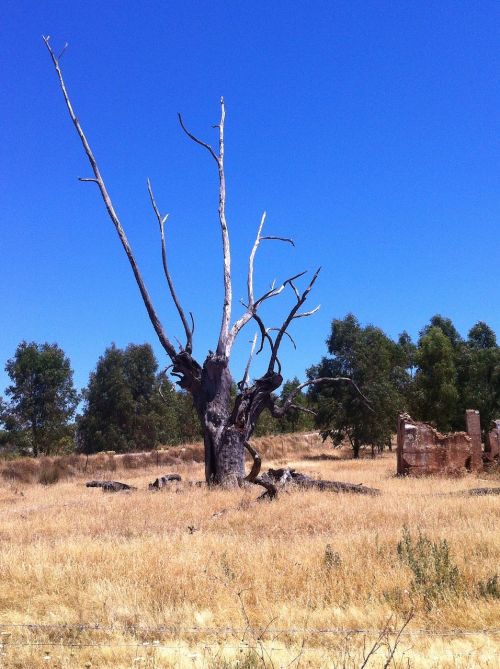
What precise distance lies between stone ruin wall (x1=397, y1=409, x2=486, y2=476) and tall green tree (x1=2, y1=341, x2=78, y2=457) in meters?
23.7

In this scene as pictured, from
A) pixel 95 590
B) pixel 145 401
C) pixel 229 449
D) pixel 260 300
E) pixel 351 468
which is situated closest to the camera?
pixel 95 590

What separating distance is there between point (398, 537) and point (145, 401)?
36.9 metres

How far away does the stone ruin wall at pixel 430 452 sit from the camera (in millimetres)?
20594

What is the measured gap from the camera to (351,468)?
1017 inches

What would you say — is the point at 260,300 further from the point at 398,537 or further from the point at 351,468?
the point at 398,537

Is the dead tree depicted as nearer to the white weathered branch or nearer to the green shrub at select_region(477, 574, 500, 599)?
the white weathered branch

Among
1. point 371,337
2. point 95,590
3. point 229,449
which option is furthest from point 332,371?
point 95,590

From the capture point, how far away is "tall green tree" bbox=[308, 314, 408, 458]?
35.5 meters

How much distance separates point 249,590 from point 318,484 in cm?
917

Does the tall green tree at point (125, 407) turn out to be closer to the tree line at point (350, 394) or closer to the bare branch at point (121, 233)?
the tree line at point (350, 394)

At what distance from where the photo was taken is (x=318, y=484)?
1501cm

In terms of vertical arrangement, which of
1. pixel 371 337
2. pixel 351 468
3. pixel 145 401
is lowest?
pixel 351 468

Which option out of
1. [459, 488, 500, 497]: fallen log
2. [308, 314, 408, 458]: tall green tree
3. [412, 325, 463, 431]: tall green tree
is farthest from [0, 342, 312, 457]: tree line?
[459, 488, 500, 497]: fallen log

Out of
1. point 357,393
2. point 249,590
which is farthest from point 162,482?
point 357,393
